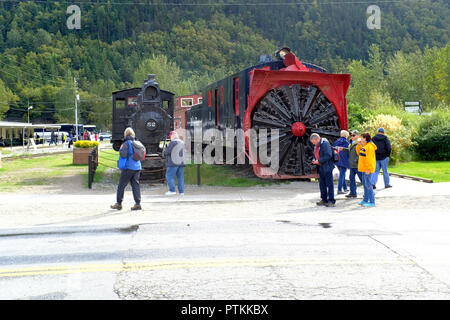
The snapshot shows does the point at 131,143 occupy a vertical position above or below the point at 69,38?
below

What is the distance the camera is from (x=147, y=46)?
17575cm

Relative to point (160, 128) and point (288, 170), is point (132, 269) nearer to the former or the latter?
point (288, 170)

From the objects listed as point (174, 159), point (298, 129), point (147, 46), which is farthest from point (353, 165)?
point (147, 46)

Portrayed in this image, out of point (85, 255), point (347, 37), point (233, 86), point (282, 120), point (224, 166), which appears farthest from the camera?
point (347, 37)

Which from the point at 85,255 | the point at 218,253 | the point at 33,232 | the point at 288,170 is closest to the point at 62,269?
the point at 85,255

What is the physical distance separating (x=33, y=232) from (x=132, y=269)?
3558 mm

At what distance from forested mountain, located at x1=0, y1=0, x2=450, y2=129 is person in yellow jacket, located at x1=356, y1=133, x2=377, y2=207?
280 feet

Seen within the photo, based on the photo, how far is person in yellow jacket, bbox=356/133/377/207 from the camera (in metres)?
11.4

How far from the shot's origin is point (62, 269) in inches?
237

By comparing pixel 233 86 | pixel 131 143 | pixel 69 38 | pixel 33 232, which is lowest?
pixel 33 232

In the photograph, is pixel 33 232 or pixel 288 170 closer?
pixel 33 232

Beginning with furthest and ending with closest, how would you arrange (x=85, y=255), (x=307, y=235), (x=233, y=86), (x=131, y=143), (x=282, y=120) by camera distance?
(x=233, y=86), (x=282, y=120), (x=131, y=143), (x=307, y=235), (x=85, y=255)
